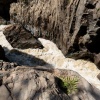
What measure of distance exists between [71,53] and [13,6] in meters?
5.77

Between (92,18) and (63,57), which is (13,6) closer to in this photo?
(63,57)

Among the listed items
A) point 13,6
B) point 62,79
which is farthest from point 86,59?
point 13,6

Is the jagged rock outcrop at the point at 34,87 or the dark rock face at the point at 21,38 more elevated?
the jagged rock outcrop at the point at 34,87

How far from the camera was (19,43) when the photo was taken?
44.5ft

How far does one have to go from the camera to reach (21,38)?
1362 cm

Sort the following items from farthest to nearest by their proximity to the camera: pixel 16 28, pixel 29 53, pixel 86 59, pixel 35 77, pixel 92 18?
pixel 16 28, pixel 29 53, pixel 86 59, pixel 92 18, pixel 35 77

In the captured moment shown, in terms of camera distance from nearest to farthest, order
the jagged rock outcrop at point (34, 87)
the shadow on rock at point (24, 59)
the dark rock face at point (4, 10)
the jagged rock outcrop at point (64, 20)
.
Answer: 1. the jagged rock outcrop at point (34, 87)
2. the jagged rock outcrop at point (64, 20)
3. the shadow on rock at point (24, 59)
4. the dark rock face at point (4, 10)

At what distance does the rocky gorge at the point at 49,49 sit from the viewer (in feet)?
19.4

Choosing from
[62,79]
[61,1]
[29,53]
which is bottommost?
[29,53]

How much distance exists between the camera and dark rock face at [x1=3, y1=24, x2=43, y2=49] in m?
13.5

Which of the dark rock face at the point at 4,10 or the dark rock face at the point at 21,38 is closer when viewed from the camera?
the dark rock face at the point at 21,38

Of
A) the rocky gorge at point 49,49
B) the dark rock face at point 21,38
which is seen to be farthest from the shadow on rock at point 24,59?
the dark rock face at point 21,38

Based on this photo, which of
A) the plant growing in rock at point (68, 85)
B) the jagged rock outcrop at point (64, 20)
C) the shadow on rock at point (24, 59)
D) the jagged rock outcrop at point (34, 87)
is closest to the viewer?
the jagged rock outcrop at point (34, 87)

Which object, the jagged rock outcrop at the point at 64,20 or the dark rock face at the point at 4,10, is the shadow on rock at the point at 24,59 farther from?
the dark rock face at the point at 4,10
